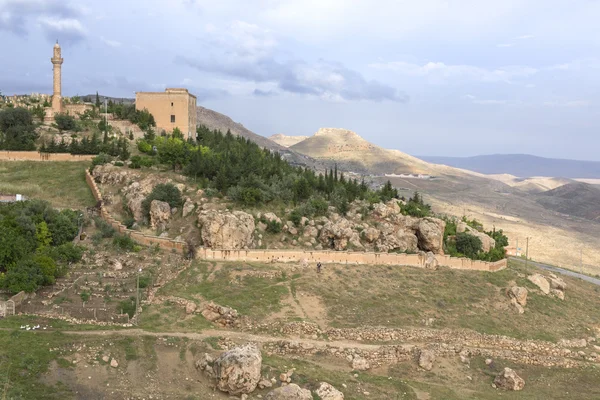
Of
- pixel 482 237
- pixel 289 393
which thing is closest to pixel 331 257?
pixel 482 237

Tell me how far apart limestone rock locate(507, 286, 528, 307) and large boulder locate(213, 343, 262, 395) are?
19835 mm

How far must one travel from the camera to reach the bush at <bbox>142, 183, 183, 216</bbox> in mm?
35750

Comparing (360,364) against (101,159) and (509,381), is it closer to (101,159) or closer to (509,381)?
(509,381)

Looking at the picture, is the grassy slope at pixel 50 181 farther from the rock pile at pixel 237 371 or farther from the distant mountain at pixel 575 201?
the distant mountain at pixel 575 201

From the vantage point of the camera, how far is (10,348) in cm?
1959

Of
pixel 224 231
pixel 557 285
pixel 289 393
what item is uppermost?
pixel 224 231

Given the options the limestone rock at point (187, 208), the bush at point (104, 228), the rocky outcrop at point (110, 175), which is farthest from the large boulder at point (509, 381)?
the rocky outcrop at point (110, 175)

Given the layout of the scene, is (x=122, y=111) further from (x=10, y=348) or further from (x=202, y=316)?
(x=10, y=348)

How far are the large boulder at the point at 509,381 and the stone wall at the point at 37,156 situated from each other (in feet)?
117

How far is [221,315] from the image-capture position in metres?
25.5

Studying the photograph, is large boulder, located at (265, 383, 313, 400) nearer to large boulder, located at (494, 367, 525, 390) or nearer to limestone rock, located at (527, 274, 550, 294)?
large boulder, located at (494, 367, 525, 390)

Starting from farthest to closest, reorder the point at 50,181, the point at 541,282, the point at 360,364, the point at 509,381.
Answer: the point at 50,181 → the point at 541,282 → the point at 509,381 → the point at 360,364

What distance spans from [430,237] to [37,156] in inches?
1283

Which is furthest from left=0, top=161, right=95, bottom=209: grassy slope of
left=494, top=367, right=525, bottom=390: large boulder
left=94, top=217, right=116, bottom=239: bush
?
left=494, top=367, right=525, bottom=390: large boulder
